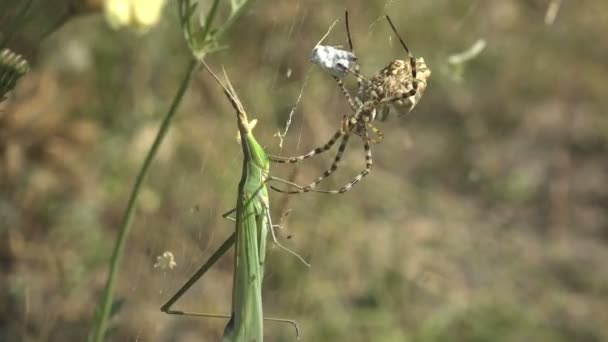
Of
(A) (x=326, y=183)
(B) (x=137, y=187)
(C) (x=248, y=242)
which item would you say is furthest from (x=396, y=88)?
(A) (x=326, y=183)

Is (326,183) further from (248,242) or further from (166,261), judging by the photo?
(248,242)

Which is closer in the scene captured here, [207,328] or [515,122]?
[207,328]

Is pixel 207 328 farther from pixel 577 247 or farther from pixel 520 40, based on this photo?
pixel 520 40

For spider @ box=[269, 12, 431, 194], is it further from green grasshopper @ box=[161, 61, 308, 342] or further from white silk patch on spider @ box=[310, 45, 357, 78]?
green grasshopper @ box=[161, 61, 308, 342]

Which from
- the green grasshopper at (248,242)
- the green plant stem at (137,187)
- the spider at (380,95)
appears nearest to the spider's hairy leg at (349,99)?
the spider at (380,95)

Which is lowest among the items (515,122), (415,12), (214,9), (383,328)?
(383,328)

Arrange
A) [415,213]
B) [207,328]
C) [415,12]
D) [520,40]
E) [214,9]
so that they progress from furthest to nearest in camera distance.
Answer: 1. [520,40]
2. [415,12]
3. [415,213]
4. [207,328]
5. [214,9]

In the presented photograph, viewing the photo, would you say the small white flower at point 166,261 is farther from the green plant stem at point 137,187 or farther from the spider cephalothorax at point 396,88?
the spider cephalothorax at point 396,88

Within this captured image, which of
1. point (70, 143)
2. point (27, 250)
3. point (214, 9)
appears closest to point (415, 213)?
point (70, 143)
